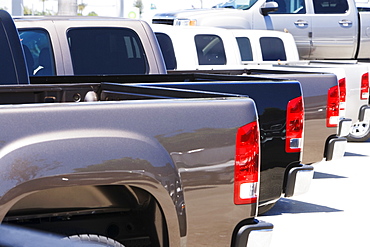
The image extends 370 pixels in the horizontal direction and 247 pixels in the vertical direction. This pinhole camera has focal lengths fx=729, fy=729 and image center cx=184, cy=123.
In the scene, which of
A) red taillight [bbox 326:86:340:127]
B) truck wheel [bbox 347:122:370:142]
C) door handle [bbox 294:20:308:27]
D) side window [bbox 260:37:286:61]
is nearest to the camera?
red taillight [bbox 326:86:340:127]

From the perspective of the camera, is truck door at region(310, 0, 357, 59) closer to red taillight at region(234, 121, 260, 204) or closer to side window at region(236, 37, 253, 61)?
side window at region(236, 37, 253, 61)

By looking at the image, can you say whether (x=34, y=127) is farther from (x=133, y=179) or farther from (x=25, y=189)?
(x=133, y=179)

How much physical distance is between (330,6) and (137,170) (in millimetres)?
14034

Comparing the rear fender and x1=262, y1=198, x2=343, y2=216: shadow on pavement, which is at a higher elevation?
the rear fender

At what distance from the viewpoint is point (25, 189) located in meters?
3.02

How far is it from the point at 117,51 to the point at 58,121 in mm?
4192

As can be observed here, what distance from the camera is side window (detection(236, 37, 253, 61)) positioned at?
42.2 feet

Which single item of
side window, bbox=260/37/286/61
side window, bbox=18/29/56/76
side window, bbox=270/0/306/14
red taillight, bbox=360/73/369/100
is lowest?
red taillight, bbox=360/73/369/100

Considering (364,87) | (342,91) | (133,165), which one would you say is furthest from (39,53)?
(364,87)

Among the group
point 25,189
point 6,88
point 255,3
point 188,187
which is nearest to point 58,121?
point 25,189

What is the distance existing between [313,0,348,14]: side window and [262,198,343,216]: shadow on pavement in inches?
354

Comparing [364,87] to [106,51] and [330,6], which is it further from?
[330,6]

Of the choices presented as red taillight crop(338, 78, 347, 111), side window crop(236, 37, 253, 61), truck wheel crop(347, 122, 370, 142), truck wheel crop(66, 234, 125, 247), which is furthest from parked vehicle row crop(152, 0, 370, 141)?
truck wheel crop(66, 234, 125, 247)

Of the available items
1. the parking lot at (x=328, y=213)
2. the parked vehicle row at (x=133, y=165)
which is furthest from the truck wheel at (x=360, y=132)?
the parked vehicle row at (x=133, y=165)
